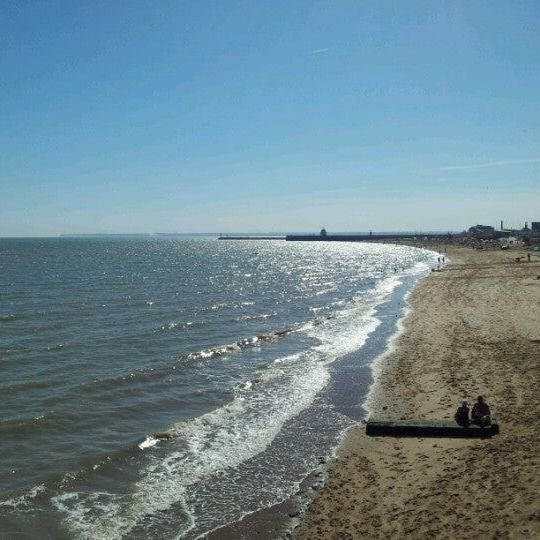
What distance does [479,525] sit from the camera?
9.63m

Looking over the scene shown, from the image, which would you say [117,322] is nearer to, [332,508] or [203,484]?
[203,484]

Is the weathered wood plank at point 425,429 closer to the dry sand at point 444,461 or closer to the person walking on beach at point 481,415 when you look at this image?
the person walking on beach at point 481,415

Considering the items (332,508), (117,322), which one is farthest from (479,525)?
(117,322)

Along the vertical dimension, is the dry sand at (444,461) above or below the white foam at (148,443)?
above

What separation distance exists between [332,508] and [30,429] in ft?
32.3

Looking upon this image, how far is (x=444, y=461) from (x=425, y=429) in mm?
1919

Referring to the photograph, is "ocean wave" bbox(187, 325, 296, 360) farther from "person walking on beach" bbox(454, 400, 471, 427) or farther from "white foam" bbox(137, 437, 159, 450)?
"person walking on beach" bbox(454, 400, 471, 427)

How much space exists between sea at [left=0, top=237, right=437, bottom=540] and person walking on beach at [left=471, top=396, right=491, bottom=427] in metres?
3.79

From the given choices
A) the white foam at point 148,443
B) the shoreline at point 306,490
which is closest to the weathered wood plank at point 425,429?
the shoreline at point 306,490

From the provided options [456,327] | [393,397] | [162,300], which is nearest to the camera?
[393,397]

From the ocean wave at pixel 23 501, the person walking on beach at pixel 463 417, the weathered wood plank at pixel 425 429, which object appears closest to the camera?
the ocean wave at pixel 23 501

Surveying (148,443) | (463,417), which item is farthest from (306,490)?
(148,443)

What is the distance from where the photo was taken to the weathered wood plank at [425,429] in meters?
14.0

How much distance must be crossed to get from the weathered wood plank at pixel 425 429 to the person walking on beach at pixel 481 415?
0.13 meters
